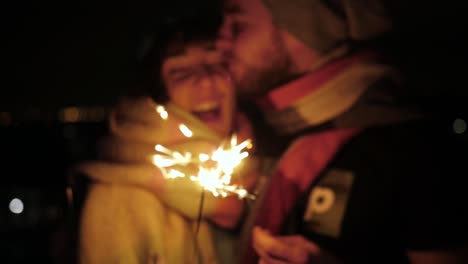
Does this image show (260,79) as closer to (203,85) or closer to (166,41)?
(203,85)

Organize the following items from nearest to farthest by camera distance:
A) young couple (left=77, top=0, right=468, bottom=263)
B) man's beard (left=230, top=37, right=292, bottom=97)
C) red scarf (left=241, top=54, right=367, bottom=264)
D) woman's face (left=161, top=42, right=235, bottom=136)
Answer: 1. young couple (left=77, top=0, right=468, bottom=263)
2. red scarf (left=241, top=54, right=367, bottom=264)
3. man's beard (left=230, top=37, right=292, bottom=97)
4. woman's face (left=161, top=42, right=235, bottom=136)

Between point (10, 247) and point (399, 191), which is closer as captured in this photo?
point (399, 191)

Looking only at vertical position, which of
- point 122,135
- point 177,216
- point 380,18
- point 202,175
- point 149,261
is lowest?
point 149,261

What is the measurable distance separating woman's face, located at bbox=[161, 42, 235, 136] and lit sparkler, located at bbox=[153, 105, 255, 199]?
0.17 metres

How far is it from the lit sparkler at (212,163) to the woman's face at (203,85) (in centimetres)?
17

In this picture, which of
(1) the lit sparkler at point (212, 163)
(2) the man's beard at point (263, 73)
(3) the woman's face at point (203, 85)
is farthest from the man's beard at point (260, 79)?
(1) the lit sparkler at point (212, 163)

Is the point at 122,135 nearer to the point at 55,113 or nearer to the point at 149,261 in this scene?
the point at 149,261

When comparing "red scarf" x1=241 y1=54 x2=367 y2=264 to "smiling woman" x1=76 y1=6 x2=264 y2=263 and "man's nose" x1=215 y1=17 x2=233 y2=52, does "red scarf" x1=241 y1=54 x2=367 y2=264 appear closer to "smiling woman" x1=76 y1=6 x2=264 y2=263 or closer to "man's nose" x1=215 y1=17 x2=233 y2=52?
"smiling woman" x1=76 y1=6 x2=264 y2=263

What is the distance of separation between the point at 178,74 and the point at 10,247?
87.2 inches

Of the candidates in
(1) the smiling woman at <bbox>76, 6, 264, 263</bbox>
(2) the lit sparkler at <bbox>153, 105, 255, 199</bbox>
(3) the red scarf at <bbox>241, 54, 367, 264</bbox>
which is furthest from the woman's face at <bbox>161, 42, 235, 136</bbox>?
(3) the red scarf at <bbox>241, 54, 367, 264</bbox>

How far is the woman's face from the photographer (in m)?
4.22

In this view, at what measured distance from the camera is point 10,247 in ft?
15.6

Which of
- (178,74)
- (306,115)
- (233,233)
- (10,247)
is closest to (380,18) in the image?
(306,115)

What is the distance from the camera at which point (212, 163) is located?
12.6ft
